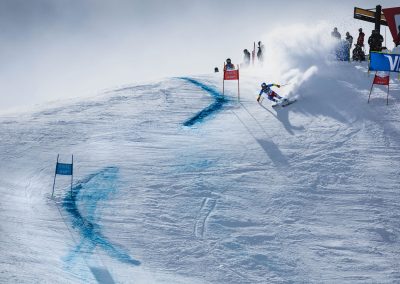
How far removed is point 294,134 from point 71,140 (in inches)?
294

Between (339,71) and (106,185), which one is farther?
(339,71)

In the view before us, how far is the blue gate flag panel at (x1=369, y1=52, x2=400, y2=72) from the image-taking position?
1554cm

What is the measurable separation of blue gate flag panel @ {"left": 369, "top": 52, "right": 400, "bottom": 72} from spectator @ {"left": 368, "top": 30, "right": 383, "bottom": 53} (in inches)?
213

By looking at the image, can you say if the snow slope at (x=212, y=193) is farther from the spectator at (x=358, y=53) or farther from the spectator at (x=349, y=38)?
the spectator at (x=349, y=38)

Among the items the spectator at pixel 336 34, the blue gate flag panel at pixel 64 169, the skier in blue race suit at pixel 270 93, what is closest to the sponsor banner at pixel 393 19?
the spectator at pixel 336 34

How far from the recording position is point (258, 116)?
1697 cm

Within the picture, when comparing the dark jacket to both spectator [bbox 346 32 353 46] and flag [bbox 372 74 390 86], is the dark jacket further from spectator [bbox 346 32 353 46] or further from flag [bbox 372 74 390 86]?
flag [bbox 372 74 390 86]

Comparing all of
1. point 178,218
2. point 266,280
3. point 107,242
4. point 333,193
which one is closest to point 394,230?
point 333,193

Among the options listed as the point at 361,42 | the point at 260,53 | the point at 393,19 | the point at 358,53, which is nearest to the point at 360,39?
the point at 361,42

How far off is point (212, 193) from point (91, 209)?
304 cm

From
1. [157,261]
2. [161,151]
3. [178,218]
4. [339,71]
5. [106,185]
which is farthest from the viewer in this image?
[339,71]

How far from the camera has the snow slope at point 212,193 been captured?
9.70 m

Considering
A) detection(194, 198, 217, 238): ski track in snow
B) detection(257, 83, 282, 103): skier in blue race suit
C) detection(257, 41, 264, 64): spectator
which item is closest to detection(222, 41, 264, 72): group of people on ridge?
detection(257, 41, 264, 64): spectator

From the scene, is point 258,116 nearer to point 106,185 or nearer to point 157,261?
point 106,185
